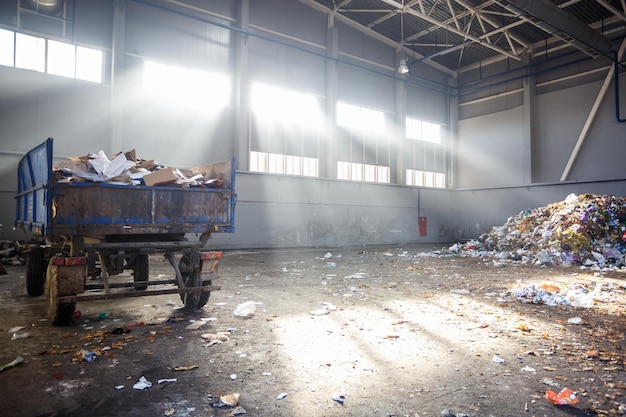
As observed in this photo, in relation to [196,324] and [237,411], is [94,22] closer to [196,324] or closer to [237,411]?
[196,324]

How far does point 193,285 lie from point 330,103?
12044 mm

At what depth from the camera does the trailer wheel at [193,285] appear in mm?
4402

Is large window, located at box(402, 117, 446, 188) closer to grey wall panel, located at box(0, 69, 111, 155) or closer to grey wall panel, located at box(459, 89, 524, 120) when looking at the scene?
grey wall panel, located at box(459, 89, 524, 120)

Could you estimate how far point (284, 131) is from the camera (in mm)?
14039

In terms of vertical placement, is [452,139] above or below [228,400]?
Answer: above

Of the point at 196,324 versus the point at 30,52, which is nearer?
the point at 196,324

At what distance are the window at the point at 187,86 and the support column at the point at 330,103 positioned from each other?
4.20 metres

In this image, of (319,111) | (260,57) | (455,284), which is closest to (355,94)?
(319,111)

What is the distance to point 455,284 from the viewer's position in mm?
6375

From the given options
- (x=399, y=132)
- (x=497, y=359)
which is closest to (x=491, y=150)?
(x=399, y=132)

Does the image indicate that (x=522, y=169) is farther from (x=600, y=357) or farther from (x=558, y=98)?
(x=600, y=357)

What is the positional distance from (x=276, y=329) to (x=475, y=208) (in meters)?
16.8

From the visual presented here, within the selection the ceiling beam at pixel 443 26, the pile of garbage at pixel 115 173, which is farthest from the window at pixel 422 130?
the pile of garbage at pixel 115 173

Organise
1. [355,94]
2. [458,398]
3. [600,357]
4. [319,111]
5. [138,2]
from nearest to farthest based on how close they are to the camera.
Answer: [458,398] → [600,357] → [138,2] → [319,111] → [355,94]
